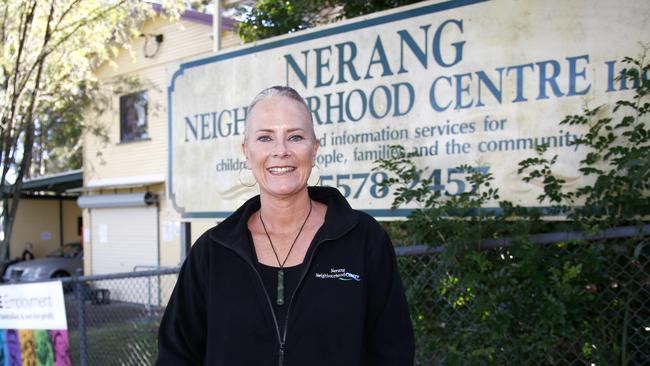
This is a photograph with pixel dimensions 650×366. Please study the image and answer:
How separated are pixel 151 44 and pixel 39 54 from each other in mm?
9356

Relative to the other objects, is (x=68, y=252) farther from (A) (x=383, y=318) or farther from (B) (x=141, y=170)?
(A) (x=383, y=318)

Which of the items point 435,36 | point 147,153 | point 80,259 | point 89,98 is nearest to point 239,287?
point 435,36

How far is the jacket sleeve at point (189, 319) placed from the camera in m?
2.24

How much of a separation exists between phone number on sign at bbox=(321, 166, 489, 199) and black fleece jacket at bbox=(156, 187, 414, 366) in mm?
1361

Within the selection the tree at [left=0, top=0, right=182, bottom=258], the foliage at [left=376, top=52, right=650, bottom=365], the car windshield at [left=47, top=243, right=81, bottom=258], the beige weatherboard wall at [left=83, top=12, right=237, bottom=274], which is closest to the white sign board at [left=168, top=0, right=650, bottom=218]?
the foliage at [left=376, top=52, right=650, bottom=365]

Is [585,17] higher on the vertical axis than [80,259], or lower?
higher

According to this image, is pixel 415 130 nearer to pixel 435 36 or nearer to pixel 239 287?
pixel 435 36

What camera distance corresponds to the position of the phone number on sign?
3570mm

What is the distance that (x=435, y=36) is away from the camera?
12.3 ft

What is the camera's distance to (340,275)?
2.12 meters

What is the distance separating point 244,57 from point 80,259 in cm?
1530

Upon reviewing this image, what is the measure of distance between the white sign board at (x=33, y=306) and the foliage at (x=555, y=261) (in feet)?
10.5

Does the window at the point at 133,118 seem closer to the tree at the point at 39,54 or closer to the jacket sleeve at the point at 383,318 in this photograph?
the tree at the point at 39,54

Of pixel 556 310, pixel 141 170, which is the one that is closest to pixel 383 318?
pixel 556 310
